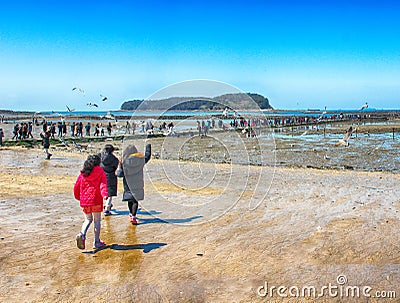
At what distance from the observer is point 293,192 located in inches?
503

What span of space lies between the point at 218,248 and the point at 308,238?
71.6 inches

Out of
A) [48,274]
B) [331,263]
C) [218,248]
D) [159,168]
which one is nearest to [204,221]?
[218,248]

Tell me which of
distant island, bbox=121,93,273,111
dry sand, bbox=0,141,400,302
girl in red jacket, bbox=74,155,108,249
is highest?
distant island, bbox=121,93,273,111

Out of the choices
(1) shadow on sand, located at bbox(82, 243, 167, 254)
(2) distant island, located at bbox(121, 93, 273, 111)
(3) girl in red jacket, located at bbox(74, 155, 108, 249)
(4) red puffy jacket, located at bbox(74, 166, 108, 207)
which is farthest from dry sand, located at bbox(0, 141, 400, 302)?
Answer: (2) distant island, located at bbox(121, 93, 273, 111)

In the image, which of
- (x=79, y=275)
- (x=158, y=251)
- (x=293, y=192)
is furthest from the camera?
(x=293, y=192)

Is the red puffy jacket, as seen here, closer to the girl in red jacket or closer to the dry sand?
the girl in red jacket

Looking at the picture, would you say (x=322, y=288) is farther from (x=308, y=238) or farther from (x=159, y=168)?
(x=159, y=168)

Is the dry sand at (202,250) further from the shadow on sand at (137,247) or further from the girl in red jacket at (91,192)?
the girl in red jacket at (91,192)

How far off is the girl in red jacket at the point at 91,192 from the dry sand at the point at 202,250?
20.0 inches

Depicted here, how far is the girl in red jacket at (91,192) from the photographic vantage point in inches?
277

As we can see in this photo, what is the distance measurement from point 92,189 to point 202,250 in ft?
7.13

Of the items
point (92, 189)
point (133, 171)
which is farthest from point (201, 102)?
point (92, 189)

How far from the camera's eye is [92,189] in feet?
23.2

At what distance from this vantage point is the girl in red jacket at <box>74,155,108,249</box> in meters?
7.05
